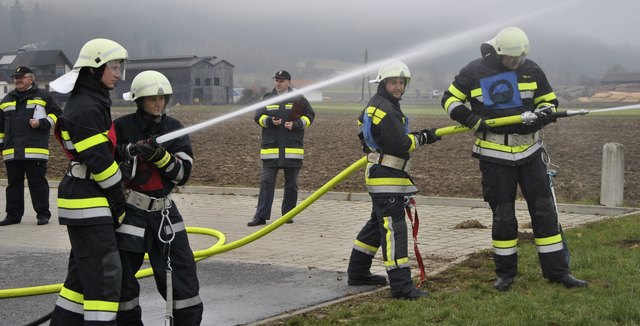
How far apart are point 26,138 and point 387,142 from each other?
5.80m

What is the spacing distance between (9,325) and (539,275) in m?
4.25

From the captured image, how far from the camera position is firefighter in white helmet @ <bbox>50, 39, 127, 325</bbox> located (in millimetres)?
4980

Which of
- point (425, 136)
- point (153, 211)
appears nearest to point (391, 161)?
point (425, 136)

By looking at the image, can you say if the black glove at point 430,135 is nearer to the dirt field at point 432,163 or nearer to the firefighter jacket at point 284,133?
the firefighter jacket at point 284,133

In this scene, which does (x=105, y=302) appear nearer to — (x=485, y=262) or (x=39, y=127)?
(x=485, y=262)

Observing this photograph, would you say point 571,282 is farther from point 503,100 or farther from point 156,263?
point 156,263

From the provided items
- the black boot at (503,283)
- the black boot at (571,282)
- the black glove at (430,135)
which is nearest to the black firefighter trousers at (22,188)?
the black glove at (430,135)

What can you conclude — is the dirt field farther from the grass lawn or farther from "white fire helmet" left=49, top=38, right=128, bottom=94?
"white fire helmet" left=49, top=38, right=128, bottom=94

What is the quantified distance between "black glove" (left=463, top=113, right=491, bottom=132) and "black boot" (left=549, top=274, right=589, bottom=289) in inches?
52.9

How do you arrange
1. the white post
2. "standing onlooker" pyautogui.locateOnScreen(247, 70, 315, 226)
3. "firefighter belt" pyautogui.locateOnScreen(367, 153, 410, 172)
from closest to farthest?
"firefighter belt" pyautogui.locateOnScreen(367, 153, 410, 172) → "standing onlooker" pyautogui.locateOnScreen(247, 70, 315, 226) → the white post

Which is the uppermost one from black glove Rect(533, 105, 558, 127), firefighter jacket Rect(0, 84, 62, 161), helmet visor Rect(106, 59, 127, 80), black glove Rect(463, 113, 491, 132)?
helmet visor Rect(106, 59, 127, 80)

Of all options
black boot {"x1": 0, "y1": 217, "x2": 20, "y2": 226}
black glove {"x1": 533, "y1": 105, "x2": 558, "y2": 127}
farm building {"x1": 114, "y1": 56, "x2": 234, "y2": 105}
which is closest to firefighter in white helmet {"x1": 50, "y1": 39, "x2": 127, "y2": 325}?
black glove {"x1": 533, "y1": 105, "x2": 558, "y2": 127}

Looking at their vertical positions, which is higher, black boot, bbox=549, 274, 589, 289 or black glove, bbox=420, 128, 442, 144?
black glove, bbox=420, 128, 442, 144

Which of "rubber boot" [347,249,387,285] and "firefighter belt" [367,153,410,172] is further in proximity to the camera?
"rubber boot" [347,249,387,285]
